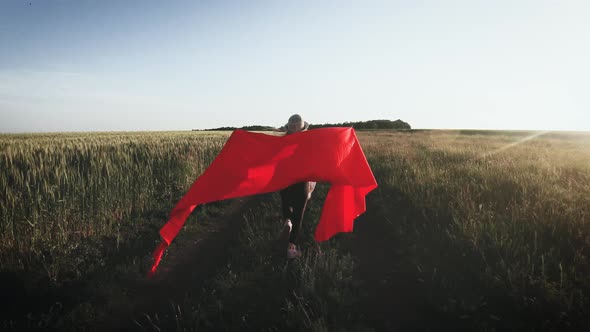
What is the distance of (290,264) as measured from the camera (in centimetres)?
446

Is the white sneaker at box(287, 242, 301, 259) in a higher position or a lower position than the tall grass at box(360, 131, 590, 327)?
lower

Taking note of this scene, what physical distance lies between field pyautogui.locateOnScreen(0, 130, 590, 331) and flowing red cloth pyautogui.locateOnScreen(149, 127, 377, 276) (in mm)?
699

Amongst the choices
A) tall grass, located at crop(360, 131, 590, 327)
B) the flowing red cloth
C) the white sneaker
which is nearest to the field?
tall grass, located at crop(360, 131, 590, 327)

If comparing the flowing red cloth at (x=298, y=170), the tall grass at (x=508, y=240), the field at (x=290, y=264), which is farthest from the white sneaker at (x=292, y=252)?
the tall grass at (x=508, y=240)

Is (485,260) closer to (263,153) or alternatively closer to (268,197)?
(263,153)

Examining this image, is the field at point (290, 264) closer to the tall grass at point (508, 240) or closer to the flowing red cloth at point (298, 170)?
the tall grass at point (508, 240)

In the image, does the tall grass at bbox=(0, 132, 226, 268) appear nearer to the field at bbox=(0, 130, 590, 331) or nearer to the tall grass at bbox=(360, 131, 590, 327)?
the field at bbox=(0, 130, 590, 331)

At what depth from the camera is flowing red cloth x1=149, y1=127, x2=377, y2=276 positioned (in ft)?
15.5

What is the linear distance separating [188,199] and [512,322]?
13.4 ft

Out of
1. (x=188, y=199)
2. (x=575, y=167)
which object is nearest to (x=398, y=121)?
(x=575, y=167)

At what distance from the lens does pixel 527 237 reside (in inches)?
168

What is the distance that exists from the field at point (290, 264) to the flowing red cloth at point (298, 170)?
699 mm

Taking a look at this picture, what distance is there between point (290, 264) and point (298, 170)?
56.2 inches

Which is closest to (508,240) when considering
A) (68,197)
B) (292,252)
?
(292,252)
